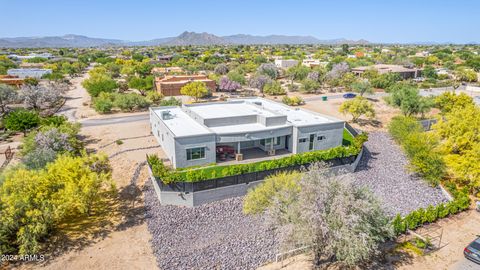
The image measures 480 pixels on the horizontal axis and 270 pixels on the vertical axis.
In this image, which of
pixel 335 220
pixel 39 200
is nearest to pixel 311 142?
pixel 335 220

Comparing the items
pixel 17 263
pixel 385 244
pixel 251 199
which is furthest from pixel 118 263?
pixel 385 244

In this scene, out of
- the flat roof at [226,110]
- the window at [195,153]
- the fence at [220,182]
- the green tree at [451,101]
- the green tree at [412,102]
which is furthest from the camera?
the green tree at [451,101]

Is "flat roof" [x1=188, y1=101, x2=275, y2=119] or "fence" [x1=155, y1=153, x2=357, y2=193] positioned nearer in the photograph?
"fence" [x1=155, y1=153, x2=357, y2=193]

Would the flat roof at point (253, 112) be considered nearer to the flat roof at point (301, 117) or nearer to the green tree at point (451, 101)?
the flat roof at point (301, 117)

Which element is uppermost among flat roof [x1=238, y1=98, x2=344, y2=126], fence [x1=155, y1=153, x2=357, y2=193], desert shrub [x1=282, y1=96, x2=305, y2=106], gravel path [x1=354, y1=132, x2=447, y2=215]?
flat roof [x1=238, y1=98, x2=344, y2=126]

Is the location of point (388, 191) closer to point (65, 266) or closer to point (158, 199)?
point (158, 199)

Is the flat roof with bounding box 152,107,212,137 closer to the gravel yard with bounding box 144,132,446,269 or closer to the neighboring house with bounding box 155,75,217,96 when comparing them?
the gravel yard with bounding box 144,132,446,269

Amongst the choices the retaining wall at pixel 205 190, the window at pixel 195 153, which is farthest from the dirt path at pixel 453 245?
the window at pixel 195 153

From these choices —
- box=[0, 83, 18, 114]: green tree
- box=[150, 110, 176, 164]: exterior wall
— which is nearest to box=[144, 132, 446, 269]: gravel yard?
box=[150, 110, 176, 164]: exterior wall
